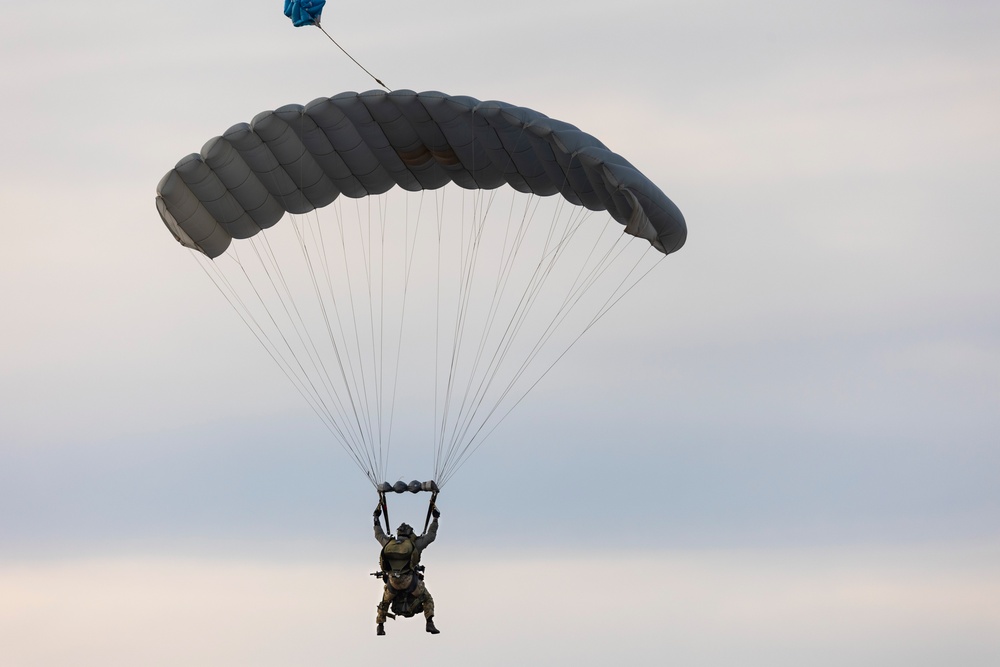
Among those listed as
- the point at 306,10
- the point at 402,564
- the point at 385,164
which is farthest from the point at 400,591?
the point at 306,10

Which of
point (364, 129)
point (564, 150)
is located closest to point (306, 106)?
point (364, 129)

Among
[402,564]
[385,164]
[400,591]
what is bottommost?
[400,591]

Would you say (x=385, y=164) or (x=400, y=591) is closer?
(x=400, y=591)

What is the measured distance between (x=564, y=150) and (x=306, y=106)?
4530mm

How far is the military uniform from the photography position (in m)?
47.5

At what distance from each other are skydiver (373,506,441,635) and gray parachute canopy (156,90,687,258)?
5.94 metres

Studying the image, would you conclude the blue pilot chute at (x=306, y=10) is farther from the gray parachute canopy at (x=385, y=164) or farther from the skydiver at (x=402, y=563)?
the skydiver at (x=402, y=563)

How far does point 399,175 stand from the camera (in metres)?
50.3

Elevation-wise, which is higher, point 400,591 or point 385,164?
point 385,164

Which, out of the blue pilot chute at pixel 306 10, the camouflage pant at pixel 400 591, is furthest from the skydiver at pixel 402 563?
the blue pilot chute at pixel 306 10

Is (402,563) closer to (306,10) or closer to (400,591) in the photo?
(400,591)

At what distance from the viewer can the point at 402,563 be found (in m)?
47.5

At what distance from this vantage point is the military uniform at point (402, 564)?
47.5 meters

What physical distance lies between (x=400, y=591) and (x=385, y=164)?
7517mm
